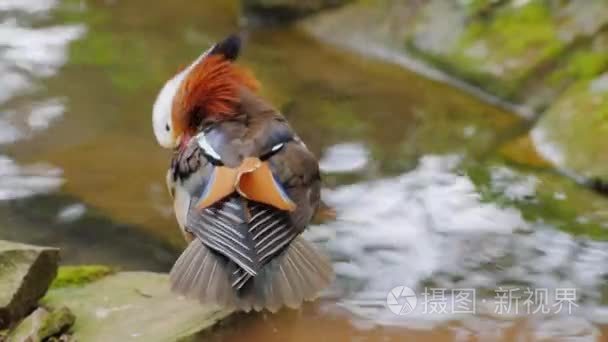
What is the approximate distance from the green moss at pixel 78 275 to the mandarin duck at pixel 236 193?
0.55 m

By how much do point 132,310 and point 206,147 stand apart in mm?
672

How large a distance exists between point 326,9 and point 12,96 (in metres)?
2.98

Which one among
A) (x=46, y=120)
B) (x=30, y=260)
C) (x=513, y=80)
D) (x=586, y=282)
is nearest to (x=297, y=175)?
(x=30, y=260)

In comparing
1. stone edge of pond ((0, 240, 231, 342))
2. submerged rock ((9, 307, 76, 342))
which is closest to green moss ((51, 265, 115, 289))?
stone edge of pond ((0, 240, 231, 342))

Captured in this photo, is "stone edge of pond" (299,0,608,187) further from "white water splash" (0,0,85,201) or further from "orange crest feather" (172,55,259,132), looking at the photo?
"orange crest feather" (172,55,259,132)

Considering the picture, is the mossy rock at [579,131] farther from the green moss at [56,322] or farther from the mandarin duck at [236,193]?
the green moss at [56,322]

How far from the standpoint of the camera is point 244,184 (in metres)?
2.95

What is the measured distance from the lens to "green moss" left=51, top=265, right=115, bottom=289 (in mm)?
3656

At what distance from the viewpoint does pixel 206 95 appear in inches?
132

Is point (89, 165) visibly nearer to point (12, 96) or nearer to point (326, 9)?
point (12, 96)

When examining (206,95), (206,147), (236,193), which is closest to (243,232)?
(236,193)

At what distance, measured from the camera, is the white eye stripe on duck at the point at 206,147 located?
310 cm

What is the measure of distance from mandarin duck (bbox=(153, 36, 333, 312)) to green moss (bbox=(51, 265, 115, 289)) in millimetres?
555

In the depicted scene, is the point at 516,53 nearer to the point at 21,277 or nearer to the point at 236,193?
the point at 236,193
